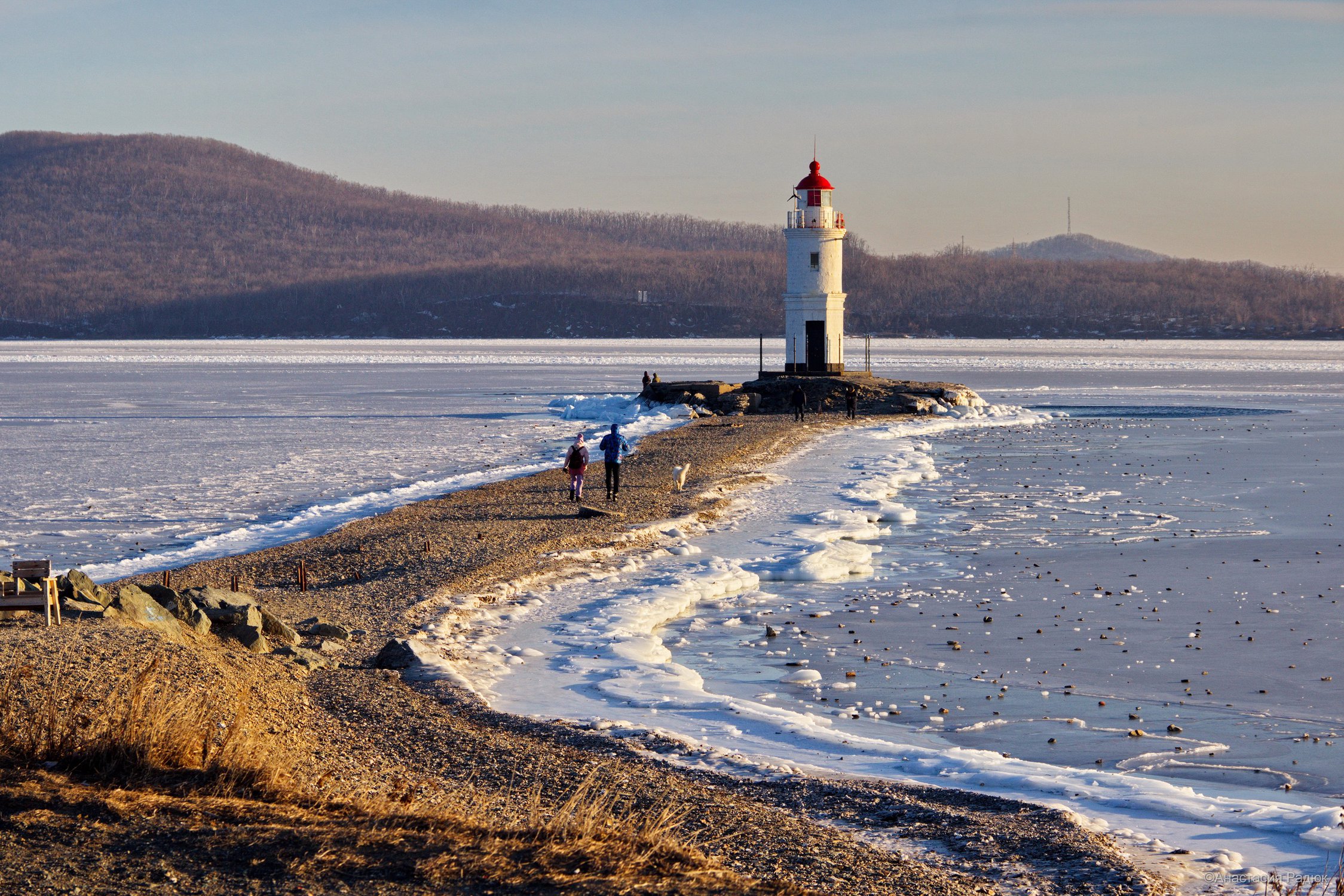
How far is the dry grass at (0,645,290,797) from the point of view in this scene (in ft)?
21.0

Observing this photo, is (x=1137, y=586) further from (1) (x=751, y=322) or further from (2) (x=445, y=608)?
(1) (x=751, y=322)

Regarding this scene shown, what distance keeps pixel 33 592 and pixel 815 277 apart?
115ft

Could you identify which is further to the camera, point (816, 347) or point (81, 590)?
point (816, 347)

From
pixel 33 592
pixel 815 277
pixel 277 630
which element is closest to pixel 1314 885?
pixel 277 630

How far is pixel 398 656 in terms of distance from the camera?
10.2 metres

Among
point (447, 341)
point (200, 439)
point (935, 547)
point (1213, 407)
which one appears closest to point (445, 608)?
point (935, 547)

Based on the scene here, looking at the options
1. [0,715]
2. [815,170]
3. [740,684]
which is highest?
[815,170]

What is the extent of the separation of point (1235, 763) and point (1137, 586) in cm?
586

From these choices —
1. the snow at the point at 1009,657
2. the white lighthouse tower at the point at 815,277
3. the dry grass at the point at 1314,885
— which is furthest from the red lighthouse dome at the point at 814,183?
the dry grass at the point at 1314,885

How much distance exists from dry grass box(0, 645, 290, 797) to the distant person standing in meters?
11.7

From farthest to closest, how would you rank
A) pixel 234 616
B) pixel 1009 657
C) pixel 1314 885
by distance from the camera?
1. pixel 1009 657
2. pixel 234 616
3. pixel 1314 885

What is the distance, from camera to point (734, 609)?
518 inches

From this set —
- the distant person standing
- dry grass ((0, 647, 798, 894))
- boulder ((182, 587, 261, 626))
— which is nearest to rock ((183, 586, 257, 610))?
boulder ((182, 587, 261, 626))

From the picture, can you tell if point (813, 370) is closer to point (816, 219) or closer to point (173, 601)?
point (816, 219)
